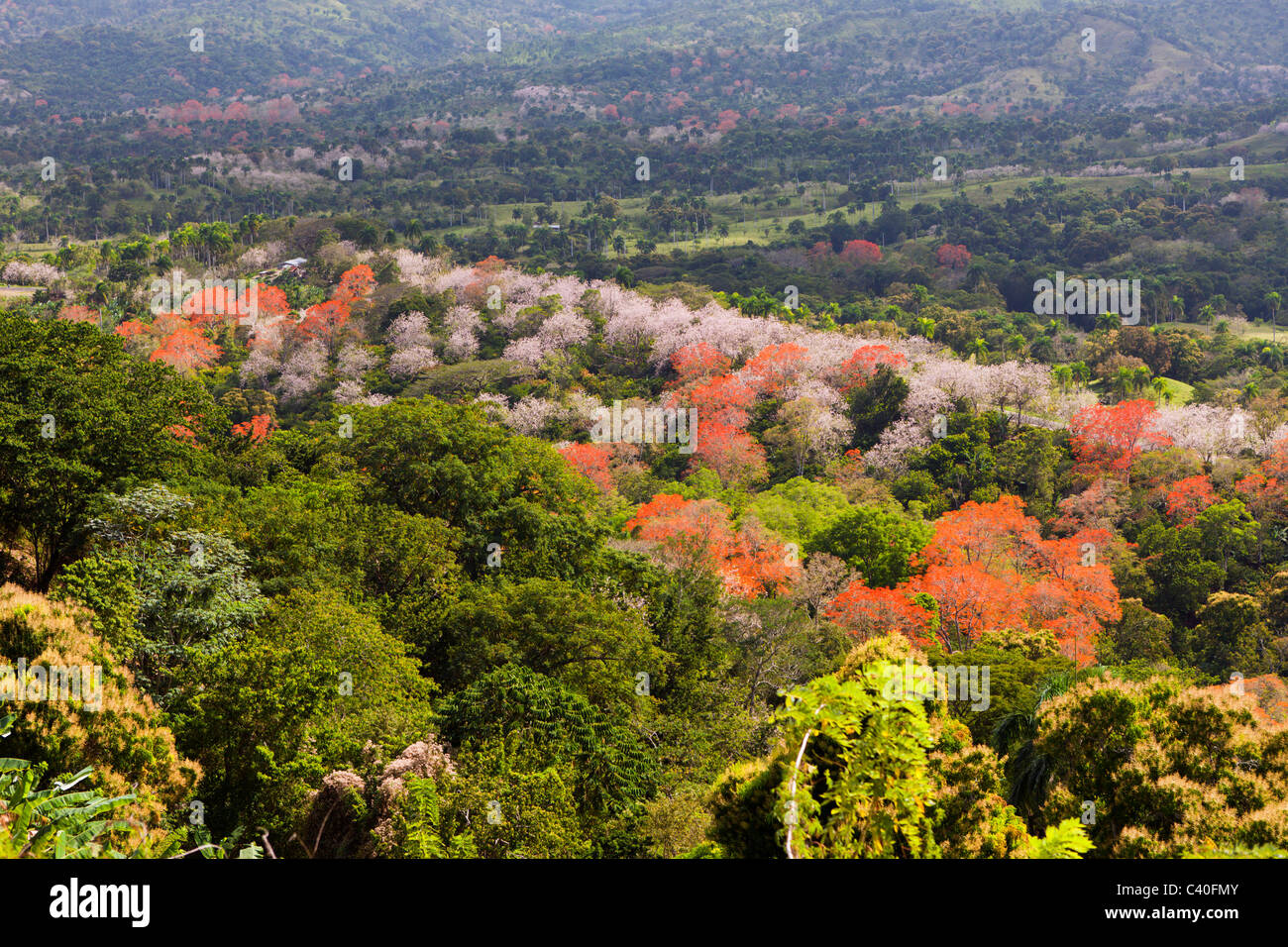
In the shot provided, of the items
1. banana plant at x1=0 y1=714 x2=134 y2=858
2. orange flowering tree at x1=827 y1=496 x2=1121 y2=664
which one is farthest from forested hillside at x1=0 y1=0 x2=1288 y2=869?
orange flowering tree at x1=827 y1=496 x2=1121 y2=664

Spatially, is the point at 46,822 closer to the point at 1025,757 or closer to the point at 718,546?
the point at 1025,757

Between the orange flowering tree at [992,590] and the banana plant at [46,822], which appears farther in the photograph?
the orange flowering tree at [992,590]

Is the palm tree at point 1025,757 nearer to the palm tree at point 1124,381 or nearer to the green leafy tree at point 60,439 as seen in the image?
the green leafy tree at point 60,439

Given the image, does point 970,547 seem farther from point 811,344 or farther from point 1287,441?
point 811,344

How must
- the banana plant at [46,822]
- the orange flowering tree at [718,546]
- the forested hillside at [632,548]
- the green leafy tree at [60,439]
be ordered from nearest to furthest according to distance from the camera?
the banana plant at [46,822]
the forested hillside at [632,548]
the green leafy tree at [60,439]
the orange flowering tree at [718,546]

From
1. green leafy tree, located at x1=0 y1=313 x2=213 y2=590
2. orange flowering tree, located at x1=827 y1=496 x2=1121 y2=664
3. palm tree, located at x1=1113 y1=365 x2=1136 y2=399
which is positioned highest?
green leafy tree, located at x1=0 y1=313 x2=213 y2=590

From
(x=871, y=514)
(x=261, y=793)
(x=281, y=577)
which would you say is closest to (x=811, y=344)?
(x=871, y=514)

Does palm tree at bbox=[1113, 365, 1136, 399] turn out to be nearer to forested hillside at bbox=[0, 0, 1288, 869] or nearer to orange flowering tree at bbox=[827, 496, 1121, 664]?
forested hillside at bbox=[0, 0, 1288, 869]

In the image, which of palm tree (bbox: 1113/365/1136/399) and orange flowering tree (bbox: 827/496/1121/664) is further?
palm tree (bbox: 1113/365/1136/399)

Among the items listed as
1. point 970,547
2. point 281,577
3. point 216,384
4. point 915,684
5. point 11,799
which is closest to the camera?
point 915,684

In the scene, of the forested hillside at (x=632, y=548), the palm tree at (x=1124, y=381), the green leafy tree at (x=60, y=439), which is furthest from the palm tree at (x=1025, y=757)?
the palm tree at (x=1124, y=381)

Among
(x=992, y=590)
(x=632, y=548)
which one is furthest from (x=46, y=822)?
(x=992, y=590)
